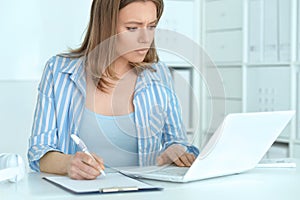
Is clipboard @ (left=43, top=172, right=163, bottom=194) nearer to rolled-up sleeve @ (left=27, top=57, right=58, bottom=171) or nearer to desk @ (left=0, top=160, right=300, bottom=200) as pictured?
desk @ (left=0, top=160, right=300, bottom=200)

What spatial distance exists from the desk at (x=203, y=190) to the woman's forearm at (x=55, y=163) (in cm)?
5

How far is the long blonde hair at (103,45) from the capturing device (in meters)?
1.66

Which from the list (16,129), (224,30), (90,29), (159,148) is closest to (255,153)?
(159,148)

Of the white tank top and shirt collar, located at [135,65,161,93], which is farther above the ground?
shirt collar, located at [135,65,161,93]

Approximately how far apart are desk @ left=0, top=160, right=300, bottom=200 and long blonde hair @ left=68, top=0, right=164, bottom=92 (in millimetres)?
380

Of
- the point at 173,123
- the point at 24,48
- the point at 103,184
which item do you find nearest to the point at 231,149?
the point at 103,184

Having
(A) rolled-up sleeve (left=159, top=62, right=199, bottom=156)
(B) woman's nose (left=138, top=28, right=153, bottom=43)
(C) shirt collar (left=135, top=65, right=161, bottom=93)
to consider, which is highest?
(B) woman's nose (left=138, top=28, right=153, bottom=43)

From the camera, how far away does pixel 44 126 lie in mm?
1680

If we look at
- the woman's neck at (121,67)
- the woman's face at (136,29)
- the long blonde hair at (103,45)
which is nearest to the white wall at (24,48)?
the long blonde hair at (103,45)

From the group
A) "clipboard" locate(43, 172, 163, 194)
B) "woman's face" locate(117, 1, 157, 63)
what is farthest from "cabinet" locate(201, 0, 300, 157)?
"clipboard" locate(43, 172, 163, 194)

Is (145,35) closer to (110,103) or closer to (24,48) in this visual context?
(110,103)

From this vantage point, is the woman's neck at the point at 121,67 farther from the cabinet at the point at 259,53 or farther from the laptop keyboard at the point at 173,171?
the cabinet at the point at 259,53

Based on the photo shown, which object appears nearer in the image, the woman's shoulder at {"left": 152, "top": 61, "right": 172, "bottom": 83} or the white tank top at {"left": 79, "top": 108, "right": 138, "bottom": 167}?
the white tank top at {"left": 79, "top": 108, "right": 138, "bottom": 167}

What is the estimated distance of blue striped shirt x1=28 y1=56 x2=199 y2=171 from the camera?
1.69 m
